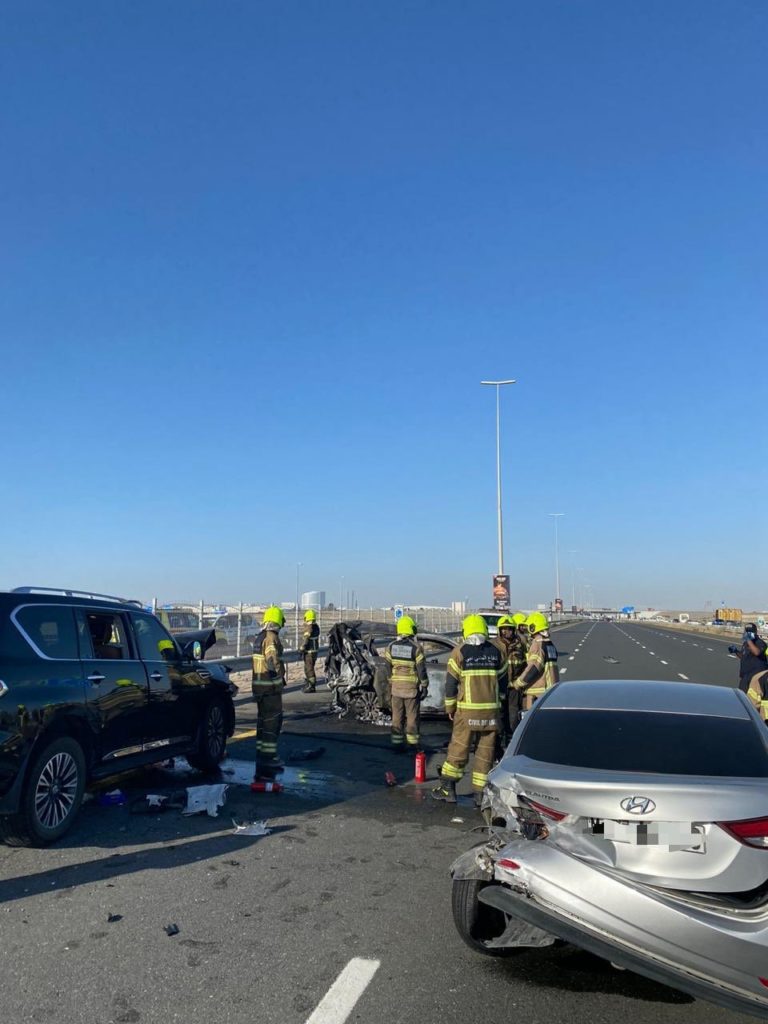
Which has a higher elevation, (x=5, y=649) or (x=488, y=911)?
→ (x=5, y=649)

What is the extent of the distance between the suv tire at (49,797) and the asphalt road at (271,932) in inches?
6.9

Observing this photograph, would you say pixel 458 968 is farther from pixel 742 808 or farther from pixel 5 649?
pixel 5 649

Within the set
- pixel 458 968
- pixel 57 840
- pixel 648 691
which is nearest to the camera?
pixel 458 968

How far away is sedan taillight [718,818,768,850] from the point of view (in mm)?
3715

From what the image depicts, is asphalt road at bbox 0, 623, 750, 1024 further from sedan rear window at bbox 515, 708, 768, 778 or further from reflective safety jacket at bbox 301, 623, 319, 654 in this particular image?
reflective safety jacket at bbox 301, 623, 319, 654

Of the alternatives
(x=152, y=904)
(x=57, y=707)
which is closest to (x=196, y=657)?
(x=57, y=707)

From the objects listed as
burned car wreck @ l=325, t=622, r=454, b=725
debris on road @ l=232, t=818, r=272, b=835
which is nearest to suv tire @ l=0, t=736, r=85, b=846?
debris on road @ l=232, t=818, r=272, b=835

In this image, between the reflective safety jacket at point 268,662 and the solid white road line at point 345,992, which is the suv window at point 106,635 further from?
the solid white road line at point 345,992

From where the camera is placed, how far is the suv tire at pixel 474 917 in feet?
14.8

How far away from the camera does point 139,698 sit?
7.94m

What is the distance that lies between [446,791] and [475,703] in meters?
1.18

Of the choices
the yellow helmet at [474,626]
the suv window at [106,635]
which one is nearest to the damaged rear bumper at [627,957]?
the yellow helmet at [474,626]

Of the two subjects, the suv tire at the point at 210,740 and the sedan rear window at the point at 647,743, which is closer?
the sedan rear window at the point at 647,743

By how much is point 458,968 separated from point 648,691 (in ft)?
6.57
